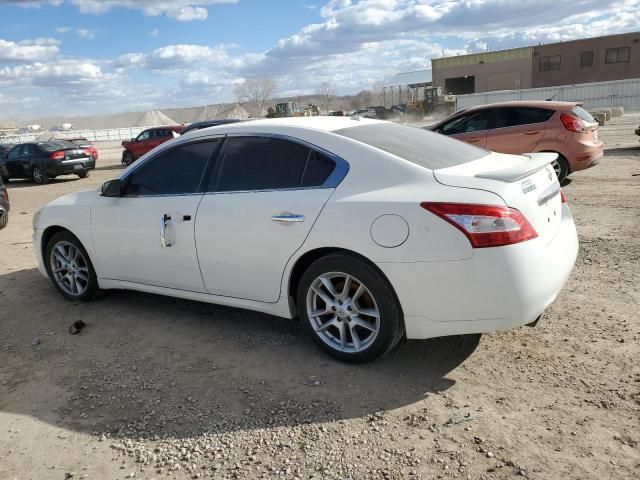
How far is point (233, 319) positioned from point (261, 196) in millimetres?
1308

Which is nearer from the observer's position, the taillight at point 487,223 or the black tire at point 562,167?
the taillight at point 487,223

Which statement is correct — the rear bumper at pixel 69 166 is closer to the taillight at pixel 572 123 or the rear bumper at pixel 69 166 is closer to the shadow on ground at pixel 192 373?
the shadow on ground at pixel 192 373

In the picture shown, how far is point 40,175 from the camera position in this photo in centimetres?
1812

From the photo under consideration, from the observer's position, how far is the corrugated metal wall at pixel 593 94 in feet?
125

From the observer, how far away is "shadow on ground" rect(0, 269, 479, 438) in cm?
323

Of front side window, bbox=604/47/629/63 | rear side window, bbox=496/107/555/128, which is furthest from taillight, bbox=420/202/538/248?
front side window, bbox=604/47/629/63

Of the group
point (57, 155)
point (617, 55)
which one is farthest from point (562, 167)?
point (617, 55)

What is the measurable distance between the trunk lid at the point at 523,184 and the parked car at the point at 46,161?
17.3m

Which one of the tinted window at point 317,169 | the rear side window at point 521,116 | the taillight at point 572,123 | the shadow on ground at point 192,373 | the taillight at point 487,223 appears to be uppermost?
the tinted window at point 317,169

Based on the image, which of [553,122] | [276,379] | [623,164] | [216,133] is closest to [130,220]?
[216,133]

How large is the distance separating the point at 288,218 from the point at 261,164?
22.2 inches

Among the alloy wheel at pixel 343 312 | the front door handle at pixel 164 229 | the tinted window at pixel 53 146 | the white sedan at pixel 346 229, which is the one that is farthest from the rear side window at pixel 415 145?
the tinted window at pixel 53 146

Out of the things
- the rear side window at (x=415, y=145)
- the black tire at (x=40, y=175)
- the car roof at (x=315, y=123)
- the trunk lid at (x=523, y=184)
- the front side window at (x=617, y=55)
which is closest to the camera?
the trunk lid at (x=523, y=184)

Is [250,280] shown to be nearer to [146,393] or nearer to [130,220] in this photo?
[146,393]
